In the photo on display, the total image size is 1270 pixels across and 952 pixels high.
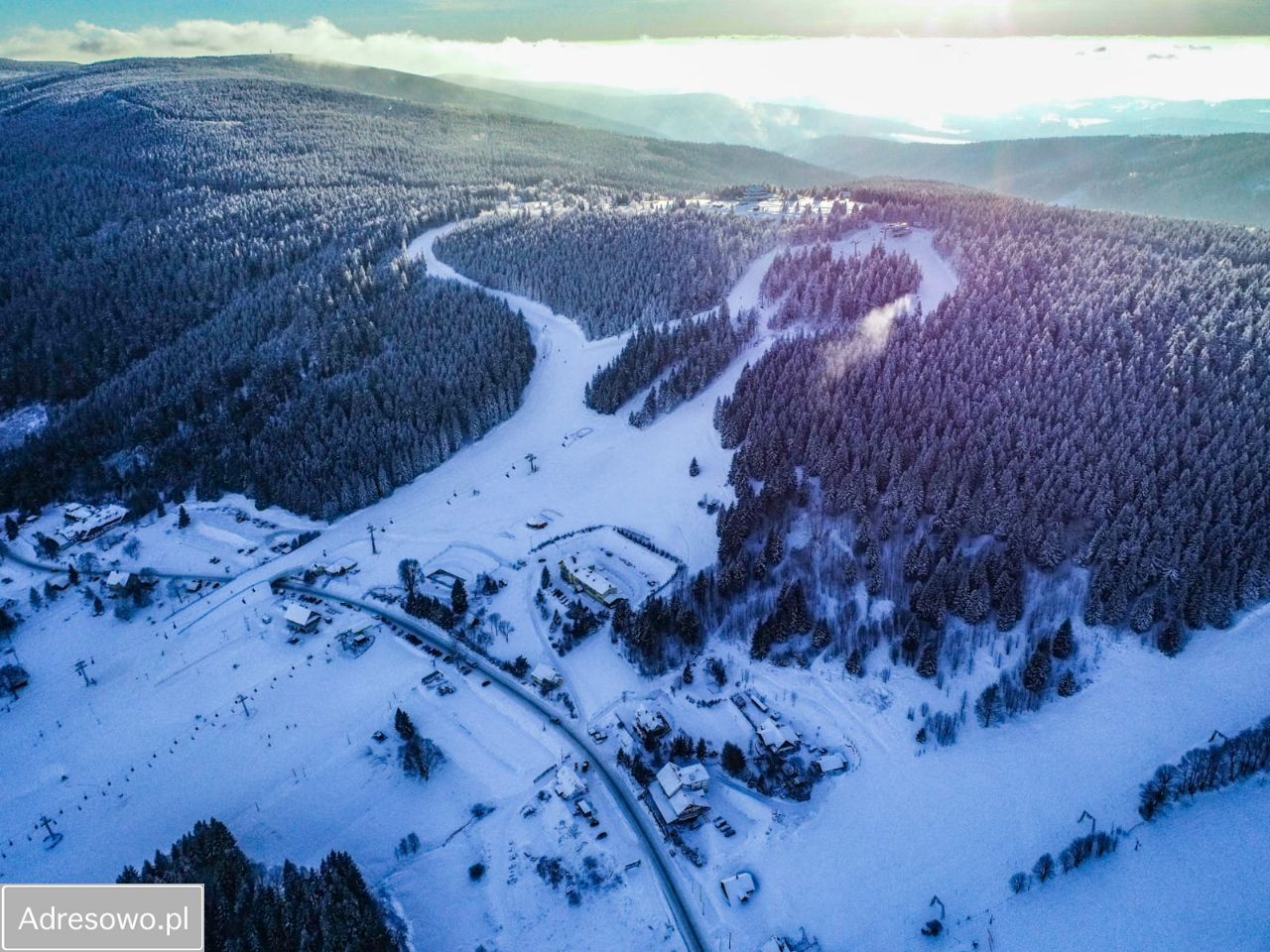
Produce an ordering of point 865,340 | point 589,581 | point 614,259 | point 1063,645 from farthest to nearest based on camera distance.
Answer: point 614,259 → point 865,340 → point 589,581 → point 1063,645

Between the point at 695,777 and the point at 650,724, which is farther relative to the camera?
the point at 650,724

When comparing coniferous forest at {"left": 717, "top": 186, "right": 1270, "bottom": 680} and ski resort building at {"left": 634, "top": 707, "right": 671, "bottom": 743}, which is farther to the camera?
coniferous forest at {"left": 717, "top": 186, "right": 1270, "bottom": 680}

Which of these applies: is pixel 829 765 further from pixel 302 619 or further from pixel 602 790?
pixel 302 619

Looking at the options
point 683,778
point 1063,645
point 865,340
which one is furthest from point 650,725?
point 865,340

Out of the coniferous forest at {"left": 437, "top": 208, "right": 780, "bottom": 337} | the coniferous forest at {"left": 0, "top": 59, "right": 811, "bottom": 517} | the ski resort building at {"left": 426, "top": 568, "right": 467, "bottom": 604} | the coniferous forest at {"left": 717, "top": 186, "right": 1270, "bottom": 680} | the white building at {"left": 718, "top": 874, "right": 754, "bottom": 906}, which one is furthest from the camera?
the coniferous forest at {"left": 437, "top": 208, "right": 780, "bottom": 337}

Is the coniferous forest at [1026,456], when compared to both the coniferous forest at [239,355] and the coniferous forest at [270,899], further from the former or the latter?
the coniferous forest at [239,355]

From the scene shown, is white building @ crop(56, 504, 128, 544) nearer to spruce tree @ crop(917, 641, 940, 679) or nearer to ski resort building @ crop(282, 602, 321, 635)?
ski resort building @ crop(282, 602, 321, 635)

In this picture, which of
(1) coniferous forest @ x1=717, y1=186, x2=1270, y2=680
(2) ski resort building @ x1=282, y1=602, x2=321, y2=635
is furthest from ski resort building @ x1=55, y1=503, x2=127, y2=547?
(1) coniferous forest @ x1=717, y1=186, x2=1270, y2=680
